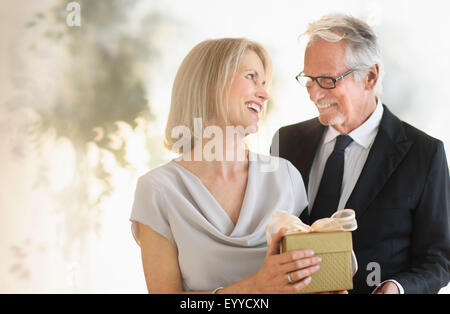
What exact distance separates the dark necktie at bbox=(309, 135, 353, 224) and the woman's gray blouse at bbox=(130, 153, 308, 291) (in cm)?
33

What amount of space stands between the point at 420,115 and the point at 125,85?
228cm

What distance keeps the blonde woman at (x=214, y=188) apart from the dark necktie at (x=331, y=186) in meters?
0.21

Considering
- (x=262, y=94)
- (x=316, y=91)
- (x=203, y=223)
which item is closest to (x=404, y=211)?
(x=316, y=91)

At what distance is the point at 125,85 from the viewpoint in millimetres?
3883

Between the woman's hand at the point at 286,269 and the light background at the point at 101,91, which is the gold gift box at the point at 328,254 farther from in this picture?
the light background at the point at 101,91

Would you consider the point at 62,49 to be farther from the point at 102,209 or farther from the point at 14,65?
the point at 102,209

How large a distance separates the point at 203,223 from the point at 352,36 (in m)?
1.15

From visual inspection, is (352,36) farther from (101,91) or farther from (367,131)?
(101,91)

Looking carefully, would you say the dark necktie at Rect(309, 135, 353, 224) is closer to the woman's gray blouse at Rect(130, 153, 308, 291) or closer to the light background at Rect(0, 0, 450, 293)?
the woman's gray blouse at Rect(130, 153, 308, 291)

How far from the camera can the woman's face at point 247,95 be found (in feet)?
5.76

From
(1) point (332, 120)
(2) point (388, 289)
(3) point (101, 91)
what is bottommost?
(2) point (388, 289)

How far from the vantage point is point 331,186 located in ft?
6.98
